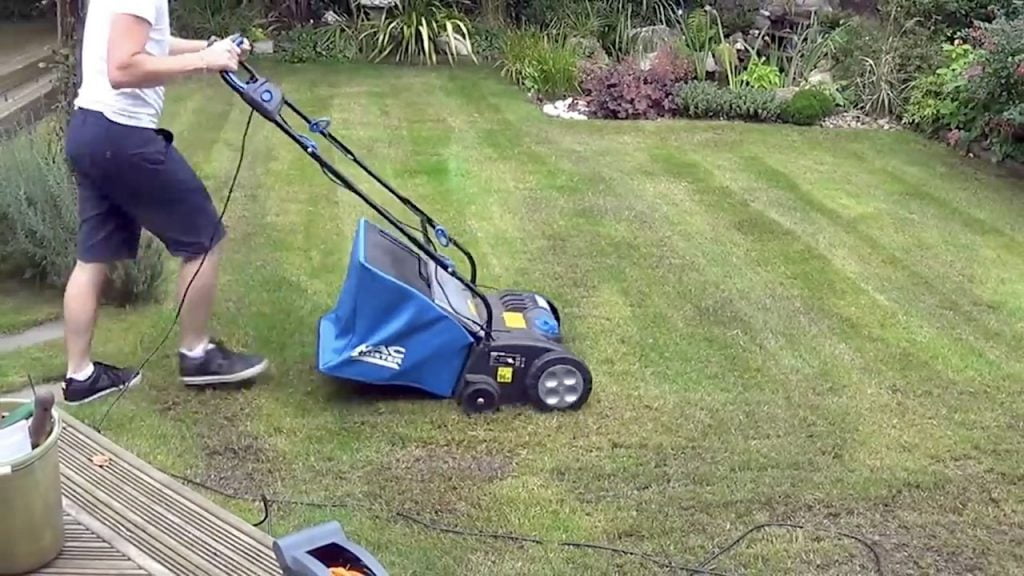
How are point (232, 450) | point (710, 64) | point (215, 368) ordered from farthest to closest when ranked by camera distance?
point (710, 64) < point (215, 368) < point (232, 450)

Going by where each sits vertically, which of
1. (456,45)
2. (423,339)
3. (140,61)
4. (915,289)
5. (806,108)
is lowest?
(456,45)

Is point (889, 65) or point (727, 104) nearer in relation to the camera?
point (727, 104)

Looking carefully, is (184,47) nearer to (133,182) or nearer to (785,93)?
(133,182)

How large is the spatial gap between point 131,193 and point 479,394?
118cm

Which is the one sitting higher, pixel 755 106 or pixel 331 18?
pixel 755 106

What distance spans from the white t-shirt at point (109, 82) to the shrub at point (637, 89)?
16.2 ft

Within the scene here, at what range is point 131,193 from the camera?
3.30 meters

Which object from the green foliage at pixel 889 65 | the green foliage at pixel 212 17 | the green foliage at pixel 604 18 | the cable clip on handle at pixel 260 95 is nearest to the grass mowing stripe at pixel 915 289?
the green foliage at pixel 889 65

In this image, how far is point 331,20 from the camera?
34.2ft

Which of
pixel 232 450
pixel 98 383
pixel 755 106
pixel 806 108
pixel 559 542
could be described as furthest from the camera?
pixel 755 106

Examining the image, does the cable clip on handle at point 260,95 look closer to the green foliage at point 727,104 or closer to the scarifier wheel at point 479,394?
the scarifier wheel at point 479,394

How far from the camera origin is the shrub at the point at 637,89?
7883mm

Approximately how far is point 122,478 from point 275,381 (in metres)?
0.84

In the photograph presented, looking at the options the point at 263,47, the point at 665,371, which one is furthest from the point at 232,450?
the point at 263,47
